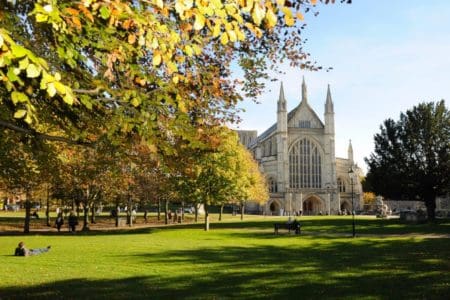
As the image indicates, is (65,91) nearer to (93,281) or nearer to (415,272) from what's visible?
(93,281)

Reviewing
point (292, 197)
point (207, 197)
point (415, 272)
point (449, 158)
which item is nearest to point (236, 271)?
point (415, 272)

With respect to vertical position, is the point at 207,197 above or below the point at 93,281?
above

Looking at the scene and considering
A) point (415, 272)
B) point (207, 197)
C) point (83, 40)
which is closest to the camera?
point (83, 40)

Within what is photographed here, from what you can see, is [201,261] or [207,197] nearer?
[201,261]

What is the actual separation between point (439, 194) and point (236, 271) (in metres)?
41.5

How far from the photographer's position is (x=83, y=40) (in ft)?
20.8

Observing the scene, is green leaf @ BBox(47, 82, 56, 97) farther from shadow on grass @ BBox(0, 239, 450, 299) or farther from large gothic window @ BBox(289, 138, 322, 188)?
large gothic window @ BBox(289, 138, 322, 188)

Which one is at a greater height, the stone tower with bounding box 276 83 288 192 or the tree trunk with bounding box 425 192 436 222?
the stone tower with bounding box 276 83 288 192

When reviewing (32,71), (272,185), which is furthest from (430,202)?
(272,185)

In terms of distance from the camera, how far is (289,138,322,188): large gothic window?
9519 centimetres

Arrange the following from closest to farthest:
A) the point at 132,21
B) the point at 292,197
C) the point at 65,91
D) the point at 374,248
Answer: the point at 65,91, the point at 132,21, the point at 374,248, the point at 292,197

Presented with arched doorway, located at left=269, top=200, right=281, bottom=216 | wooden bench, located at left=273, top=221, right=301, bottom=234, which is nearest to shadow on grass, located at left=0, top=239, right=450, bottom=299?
wooden bench, located at left=273, top=221, right=301, bottom=234

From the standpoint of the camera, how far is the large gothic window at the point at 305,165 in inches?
3748

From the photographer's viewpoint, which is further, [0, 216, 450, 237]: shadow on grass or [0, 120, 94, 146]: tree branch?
[0, 216, 450, 237]: shadow on grass
